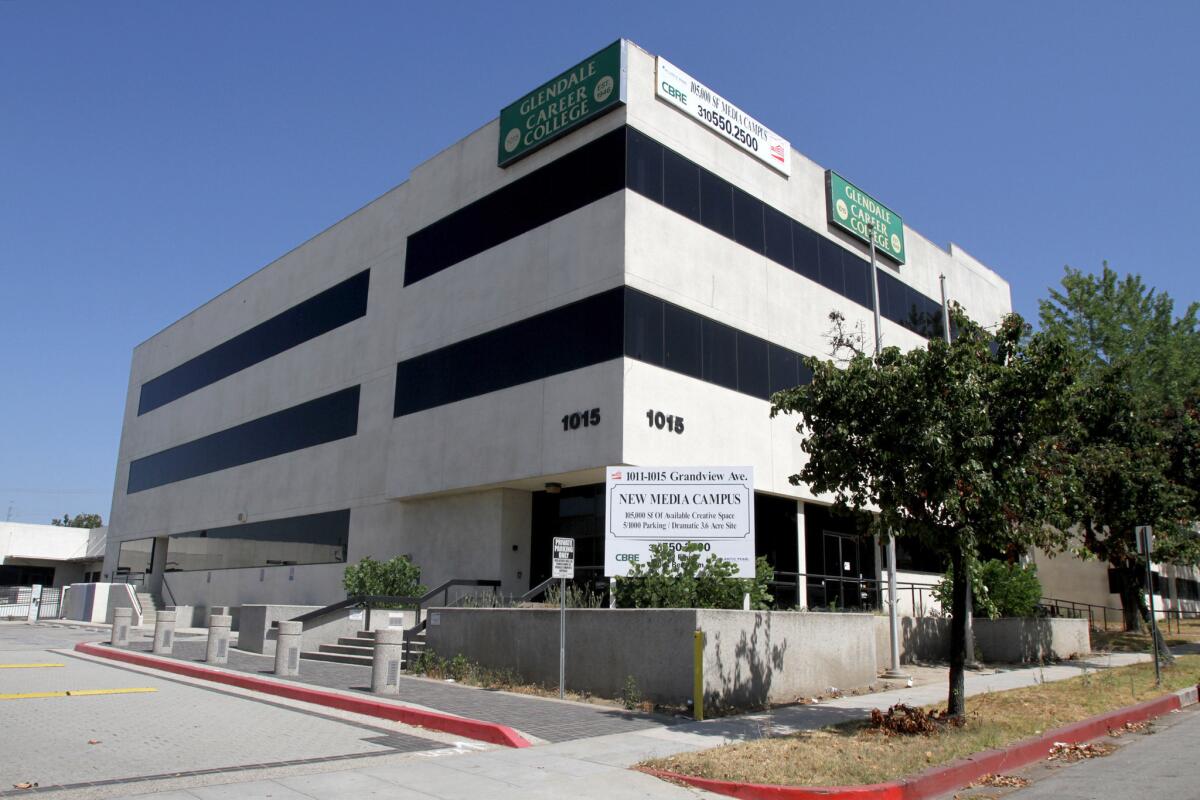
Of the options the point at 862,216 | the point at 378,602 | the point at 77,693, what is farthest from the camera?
the point at 862,216

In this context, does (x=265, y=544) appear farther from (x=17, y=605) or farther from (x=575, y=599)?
(x=17, y=605)

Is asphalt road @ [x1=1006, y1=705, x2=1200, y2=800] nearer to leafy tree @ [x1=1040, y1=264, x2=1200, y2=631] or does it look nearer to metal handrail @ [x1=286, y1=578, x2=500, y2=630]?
leafy tree @ [x1=1040, y1=264, x2=1200, y2=631]

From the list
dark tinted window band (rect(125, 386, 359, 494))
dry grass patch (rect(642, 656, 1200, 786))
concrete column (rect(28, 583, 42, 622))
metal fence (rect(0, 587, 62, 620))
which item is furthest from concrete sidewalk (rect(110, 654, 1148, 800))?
metal fence (rect(0, 587, 62, 620))

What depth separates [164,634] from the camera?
22219 millimetres

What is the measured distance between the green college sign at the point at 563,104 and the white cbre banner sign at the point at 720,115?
1.33m

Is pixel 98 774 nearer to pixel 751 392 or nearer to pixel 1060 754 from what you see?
pixel 1060 754

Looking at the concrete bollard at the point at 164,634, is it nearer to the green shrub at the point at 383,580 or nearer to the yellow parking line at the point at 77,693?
the green shrub at the point at 383,580

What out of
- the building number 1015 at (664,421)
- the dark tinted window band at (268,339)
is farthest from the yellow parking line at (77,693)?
the dark tinted window band at (268,339)

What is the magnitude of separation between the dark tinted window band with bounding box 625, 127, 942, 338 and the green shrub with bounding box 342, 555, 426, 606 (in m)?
11.7

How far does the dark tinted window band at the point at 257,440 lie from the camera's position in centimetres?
3002

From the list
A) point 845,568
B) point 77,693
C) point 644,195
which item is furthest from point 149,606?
point 644,195

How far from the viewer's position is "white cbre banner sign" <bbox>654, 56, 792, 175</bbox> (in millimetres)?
22547

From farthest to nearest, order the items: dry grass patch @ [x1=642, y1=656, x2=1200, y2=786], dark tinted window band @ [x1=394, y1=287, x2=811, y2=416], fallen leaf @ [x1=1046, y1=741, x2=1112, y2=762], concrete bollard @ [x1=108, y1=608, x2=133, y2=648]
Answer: concrete bollard @ [x1=108, y1=608, x2=133, y2=648] < dark tinted window band @ [x1=394, y1=287, x2=811, y2=416] < fallen leaf @ [x1=1046, y1=741, x2=1112, y2=762] < dry grass patch @ [x1=642, y1=656, x2=1200, y2=786]

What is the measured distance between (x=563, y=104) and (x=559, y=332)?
612 centimetres
